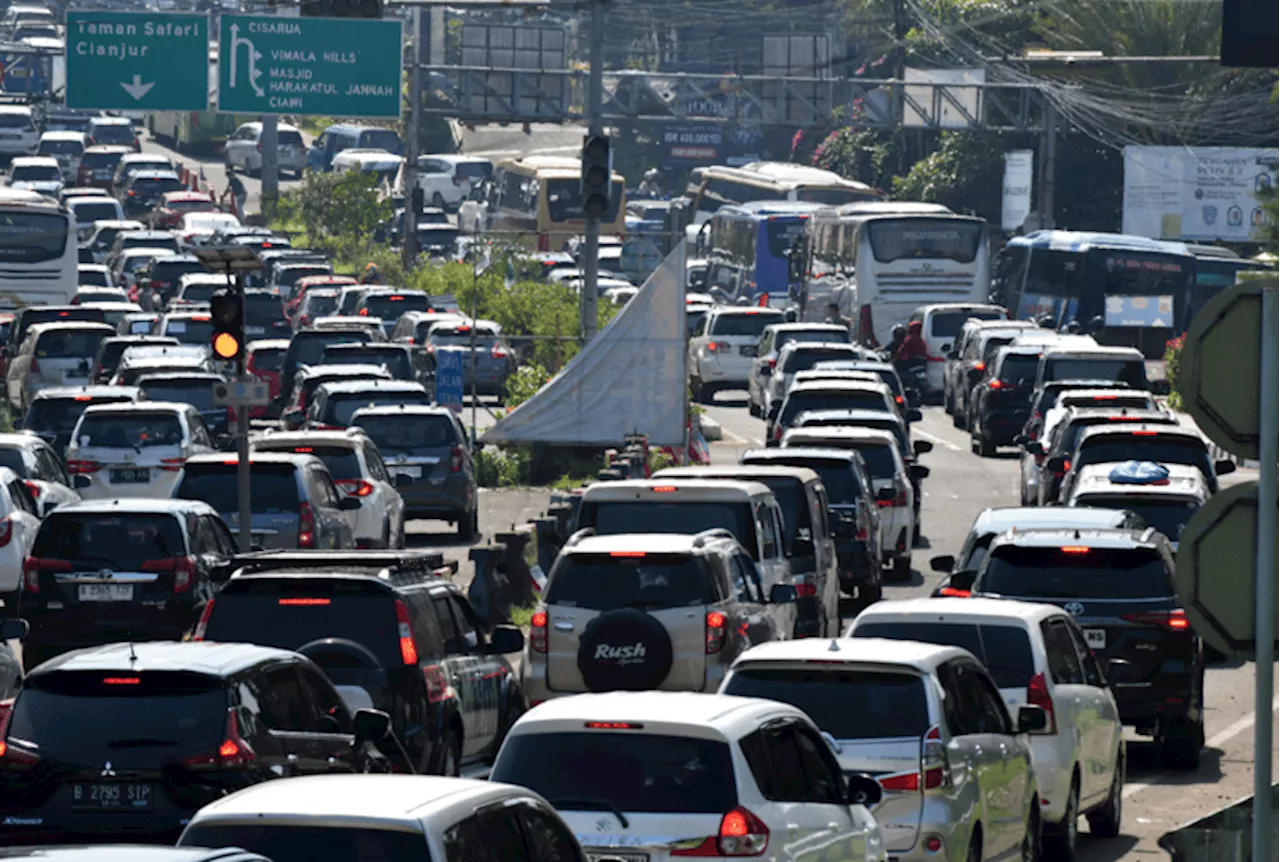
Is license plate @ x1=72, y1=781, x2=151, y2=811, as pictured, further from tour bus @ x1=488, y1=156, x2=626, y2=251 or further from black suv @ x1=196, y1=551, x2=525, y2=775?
tour bus @ x1=488, y1=156, x2=626, y2=251

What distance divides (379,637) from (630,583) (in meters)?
2.48

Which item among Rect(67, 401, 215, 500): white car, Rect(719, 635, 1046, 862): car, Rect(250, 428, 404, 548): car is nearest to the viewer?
Rect(719, 635, 1046, 862): car

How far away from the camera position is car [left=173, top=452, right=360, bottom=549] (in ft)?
80.6

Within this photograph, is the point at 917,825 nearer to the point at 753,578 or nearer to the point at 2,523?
the point at 753,578

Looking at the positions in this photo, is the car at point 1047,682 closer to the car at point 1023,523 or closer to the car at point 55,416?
the car at point 1023,523

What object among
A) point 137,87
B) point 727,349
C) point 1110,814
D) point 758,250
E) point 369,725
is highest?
point 137,87

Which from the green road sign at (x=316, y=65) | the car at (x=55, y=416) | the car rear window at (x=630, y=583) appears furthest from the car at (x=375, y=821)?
the green road sign at (x=316, y=65)

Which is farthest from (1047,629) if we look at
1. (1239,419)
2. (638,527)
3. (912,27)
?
(912,27)

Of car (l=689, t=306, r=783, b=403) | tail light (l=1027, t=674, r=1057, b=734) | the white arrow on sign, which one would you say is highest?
the white arrow on sign

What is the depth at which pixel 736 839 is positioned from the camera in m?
10.6

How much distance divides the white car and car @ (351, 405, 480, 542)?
2.51 m

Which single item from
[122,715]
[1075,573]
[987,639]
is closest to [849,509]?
[1075,573]

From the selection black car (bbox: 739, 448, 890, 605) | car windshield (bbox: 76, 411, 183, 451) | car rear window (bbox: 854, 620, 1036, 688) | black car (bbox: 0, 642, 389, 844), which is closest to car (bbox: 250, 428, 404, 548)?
car windshield (bbox: 76, 411, 183, 451)

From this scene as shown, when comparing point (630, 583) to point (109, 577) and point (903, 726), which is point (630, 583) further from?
point (109, 577)
